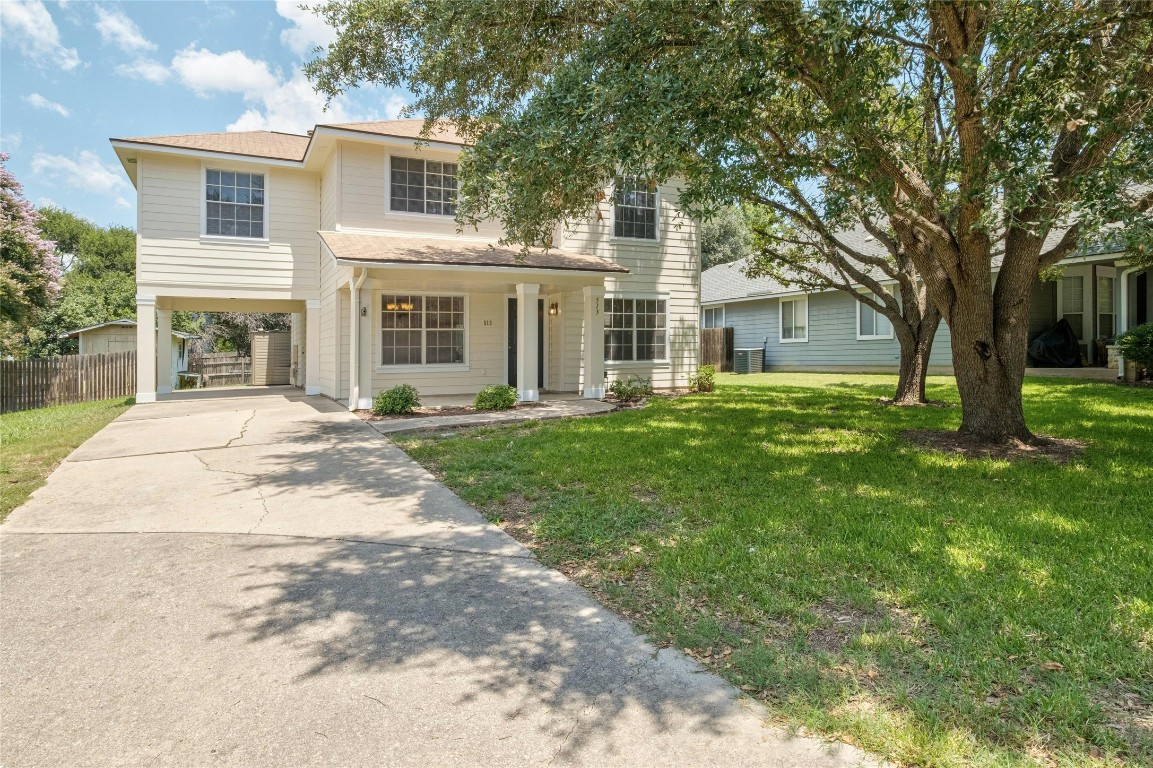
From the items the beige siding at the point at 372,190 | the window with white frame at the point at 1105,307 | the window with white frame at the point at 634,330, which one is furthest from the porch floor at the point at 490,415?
the window with white frame at the point at 1105,307

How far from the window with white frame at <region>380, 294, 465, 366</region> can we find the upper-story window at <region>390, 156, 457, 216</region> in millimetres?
1910

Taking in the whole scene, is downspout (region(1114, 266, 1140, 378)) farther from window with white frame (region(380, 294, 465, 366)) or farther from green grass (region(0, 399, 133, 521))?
green grass (region(0, 399, 133, 521))

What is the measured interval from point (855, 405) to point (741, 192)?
6368mm

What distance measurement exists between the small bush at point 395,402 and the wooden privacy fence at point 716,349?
15463 mm

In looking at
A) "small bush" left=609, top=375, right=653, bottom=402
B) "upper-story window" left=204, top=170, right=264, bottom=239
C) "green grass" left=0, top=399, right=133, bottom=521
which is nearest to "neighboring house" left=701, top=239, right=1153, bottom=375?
"small bush" left=609, top=375, right=653, bottom=402

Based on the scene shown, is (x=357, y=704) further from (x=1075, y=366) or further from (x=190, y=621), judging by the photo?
(x=1075, y=366)

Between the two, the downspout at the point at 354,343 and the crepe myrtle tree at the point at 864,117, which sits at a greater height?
the crepe myrtle tree at the point at 864,117

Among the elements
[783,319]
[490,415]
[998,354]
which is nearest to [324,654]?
[998,354]

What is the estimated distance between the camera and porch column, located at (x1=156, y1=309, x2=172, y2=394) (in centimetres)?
1478

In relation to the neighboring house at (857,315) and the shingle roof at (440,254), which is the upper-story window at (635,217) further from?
the neighboring house at (857,315)

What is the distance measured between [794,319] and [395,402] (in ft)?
54.7

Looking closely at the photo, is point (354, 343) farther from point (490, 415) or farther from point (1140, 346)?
point (1140, 346)

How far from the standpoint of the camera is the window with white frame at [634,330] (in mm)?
14242

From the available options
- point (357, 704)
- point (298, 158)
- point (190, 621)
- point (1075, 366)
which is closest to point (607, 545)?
point (357, 704)
